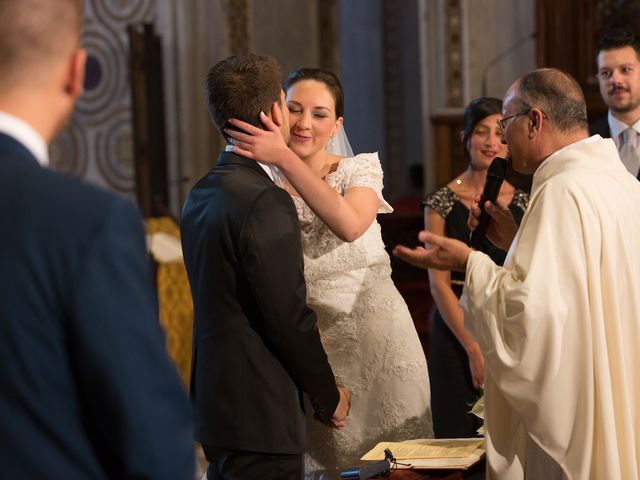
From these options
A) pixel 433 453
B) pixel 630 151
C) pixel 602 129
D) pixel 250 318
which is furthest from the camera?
pixel 602 129

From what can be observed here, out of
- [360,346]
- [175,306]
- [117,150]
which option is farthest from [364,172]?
[117,150]

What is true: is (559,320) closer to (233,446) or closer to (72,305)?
(233,446)

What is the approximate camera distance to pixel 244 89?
9.04 ft

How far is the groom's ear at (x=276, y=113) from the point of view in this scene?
2.81 metres

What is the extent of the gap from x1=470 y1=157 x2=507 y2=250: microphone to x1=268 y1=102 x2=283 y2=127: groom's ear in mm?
693

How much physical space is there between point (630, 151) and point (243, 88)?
2.33 metres

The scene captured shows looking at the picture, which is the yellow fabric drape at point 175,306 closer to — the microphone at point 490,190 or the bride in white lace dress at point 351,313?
the bride in white lace dress at point 351,313

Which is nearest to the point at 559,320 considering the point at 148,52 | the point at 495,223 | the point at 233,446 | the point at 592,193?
the point at 592,193

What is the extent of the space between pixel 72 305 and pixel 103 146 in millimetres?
7805

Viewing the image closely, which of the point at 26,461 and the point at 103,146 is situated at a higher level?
the point at 103,146

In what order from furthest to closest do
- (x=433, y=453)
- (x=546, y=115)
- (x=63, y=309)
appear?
(x=433, y=453) < (x=546, y=115) < (x=63, y=309)

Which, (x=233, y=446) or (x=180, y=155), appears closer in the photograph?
(x=233, y=446)

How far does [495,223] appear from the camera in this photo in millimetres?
3299

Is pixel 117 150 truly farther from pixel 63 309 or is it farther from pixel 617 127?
pixel 63 309
